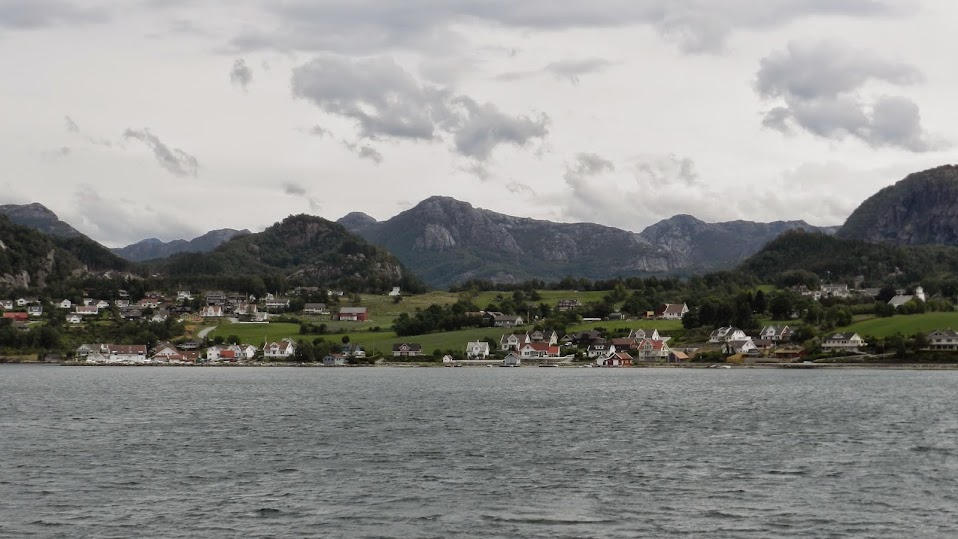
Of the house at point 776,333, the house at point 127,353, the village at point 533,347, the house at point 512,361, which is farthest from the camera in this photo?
the house at point 127,353

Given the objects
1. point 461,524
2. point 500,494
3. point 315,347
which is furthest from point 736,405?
point 315,347

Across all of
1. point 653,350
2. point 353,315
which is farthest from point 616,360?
point 353,315

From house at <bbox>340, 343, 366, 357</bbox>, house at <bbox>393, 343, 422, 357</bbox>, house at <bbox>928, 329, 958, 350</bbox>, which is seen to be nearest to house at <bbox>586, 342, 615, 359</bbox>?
house at <bbox>393, 343, 422, 357</bbox>

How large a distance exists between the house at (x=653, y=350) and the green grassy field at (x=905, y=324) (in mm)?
23085

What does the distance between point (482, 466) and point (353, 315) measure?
511 feet

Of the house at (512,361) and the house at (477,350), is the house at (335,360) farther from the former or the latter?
the house at (512,361)

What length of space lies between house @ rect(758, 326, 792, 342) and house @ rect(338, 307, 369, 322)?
78.5 m

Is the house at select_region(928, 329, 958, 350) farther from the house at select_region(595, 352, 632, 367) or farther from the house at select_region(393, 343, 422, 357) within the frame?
the house at select_region(393, 343, 422, 357)

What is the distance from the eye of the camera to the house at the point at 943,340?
119 metres

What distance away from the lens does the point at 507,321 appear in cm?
17238

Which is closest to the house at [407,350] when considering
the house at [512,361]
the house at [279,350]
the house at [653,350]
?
the house at [512,361]

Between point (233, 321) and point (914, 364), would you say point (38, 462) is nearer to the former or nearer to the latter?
point (914, 364)

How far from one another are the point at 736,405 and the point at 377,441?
2958 centimetres

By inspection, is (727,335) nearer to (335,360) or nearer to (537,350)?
(537,350)
